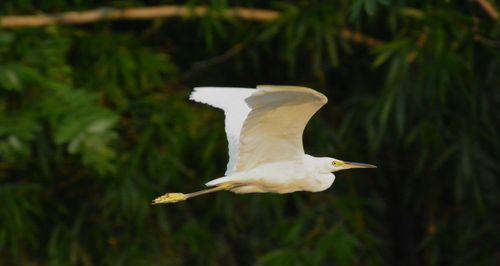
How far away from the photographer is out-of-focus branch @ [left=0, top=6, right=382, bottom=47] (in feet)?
15.2

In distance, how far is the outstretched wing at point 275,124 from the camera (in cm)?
302

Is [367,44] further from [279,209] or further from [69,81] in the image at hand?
[69,81]

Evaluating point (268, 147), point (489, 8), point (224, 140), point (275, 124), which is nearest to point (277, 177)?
point (268, 147)

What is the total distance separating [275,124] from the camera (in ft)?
10.8

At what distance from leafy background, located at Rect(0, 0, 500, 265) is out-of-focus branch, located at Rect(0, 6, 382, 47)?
0.04m

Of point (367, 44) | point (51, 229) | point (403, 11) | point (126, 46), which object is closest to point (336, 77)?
point (367, 44)

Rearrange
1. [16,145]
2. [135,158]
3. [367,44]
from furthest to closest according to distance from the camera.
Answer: [367,44], [135,158], [16,145]

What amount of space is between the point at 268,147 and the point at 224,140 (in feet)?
5.11

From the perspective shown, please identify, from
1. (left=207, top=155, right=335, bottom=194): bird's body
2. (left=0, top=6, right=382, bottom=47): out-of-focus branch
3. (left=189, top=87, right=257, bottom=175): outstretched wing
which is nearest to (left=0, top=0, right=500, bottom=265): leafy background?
(left=0, top=6, right=382, bottom=47): out-of-focus branch

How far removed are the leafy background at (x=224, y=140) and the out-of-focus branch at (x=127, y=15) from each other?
42mm

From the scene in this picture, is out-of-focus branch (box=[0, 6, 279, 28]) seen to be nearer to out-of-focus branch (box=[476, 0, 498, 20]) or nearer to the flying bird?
out-of-focus branch (box=[476, 0, 498, 20])

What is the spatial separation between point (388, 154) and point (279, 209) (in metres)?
0.58

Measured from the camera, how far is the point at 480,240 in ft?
17.2

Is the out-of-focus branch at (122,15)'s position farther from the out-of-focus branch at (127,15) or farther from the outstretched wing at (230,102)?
the outstretched wing at (230,102)
